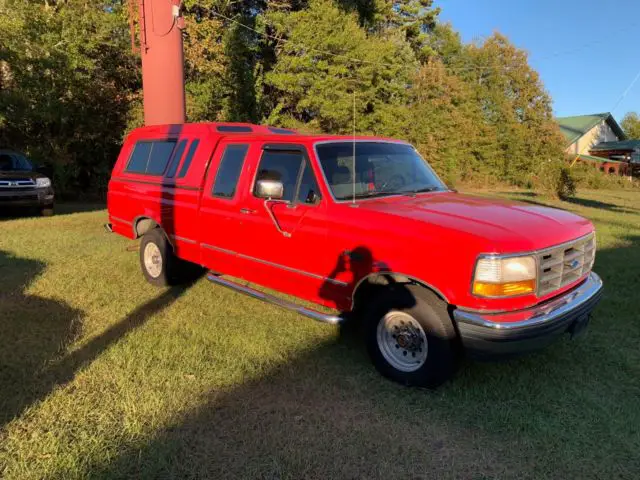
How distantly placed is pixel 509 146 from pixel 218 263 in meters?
31.1

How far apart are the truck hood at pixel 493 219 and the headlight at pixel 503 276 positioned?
9 centimetres

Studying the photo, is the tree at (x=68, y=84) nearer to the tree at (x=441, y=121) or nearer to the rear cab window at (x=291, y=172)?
the rear cab window at (x=291, y=172)

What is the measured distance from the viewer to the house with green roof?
144ft

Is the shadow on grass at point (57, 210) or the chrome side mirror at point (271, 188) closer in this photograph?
the chrome side mirror at point (271, 188)

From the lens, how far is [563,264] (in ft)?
12.0

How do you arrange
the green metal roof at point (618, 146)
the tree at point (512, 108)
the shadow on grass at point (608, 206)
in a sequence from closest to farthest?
the shadow on grass at point (608, 206), the tree at point (512, 108), the green metal roof at point (618, 146)

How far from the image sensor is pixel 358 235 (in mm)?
3873

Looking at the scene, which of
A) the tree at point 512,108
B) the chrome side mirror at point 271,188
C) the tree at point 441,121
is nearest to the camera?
the chrome side mirror at point 271,188

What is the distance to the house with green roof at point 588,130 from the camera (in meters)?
44.0

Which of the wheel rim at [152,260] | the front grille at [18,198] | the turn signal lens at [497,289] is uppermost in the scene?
the turn signal lens at [497,289]

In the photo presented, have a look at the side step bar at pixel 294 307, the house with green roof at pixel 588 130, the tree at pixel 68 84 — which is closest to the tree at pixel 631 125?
the house with green roof at pixel 588 130

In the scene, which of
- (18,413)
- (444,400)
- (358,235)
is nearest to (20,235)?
(18,413)

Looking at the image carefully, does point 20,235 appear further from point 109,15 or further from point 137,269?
point 109,15

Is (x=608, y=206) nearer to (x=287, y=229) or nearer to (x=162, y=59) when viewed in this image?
(x=162, y=59)
